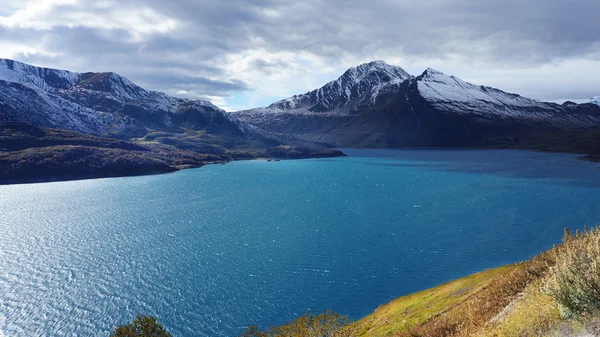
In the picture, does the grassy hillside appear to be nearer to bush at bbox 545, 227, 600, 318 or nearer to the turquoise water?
bush at bbox 545, 227, 600, 318

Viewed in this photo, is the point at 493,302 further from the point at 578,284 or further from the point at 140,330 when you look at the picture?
the point at 140,330

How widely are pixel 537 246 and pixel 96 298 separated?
103172 mm

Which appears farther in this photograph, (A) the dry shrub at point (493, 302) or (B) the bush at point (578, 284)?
(A) the dry shrub at point (493, 302)

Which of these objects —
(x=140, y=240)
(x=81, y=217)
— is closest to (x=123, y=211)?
(x=81, y=217)

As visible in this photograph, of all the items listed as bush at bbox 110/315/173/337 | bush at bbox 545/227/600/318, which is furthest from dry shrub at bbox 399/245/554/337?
bush at bbox 110/315/173/337

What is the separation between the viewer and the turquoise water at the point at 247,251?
61531 mm

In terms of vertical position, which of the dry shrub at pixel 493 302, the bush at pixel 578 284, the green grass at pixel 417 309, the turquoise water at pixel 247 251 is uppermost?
the bush at pixel 578 284

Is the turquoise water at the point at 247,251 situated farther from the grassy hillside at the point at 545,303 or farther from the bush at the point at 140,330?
the grassy hillside at the point at 545,303

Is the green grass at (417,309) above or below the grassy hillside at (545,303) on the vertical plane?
below

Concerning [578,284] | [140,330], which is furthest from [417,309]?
[140,330]

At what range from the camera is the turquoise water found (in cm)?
6153

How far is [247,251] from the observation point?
89.4 metres

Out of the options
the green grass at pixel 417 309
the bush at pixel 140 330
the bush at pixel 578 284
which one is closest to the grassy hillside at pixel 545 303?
the bush at pixel 578 284

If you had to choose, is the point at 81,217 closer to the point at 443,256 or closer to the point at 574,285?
the point at 443,256
